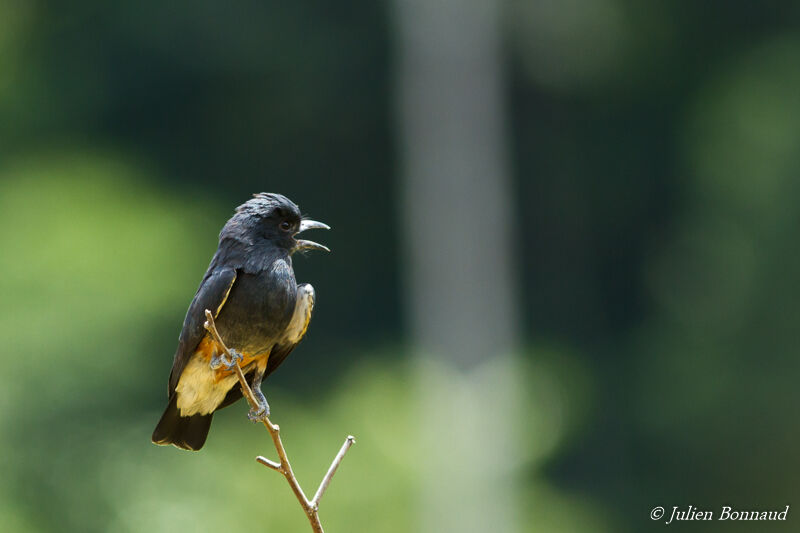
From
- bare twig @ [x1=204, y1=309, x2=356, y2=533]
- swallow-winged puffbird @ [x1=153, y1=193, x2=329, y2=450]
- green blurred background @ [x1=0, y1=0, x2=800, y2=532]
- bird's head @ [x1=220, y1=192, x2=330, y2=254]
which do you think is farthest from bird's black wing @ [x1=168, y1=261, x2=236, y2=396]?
green blurred background @ [x1=0, y1=0, x2=800, y2=532]

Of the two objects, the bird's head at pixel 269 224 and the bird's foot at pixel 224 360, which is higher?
the bird's head at pixel 269 224

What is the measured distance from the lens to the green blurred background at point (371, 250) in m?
11.3

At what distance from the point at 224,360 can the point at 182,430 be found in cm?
61

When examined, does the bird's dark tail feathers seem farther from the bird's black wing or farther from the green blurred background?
the green blurred background

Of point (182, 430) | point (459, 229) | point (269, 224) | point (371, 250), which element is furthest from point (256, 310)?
point (371, 250)

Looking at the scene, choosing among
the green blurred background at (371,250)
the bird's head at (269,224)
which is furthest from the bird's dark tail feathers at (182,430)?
the green blurred background at (371,250)

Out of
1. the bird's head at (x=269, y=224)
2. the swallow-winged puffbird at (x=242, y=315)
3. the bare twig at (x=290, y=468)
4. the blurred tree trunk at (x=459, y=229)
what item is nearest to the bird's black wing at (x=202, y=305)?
the swallow-winged puffbird at (x=242, y=315)

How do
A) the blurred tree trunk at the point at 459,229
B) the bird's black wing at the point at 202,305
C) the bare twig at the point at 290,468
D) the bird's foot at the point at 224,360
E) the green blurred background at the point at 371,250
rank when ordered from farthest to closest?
the blurred tree trunk at the point at 459,229, the green blurred background at the point at 371,250, the bird's black wing at the point at 202,305, the bird's foot at the point at 224,360, the bare twig at the point at 290,468

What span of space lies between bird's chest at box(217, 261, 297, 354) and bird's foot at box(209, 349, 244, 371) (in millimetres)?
65

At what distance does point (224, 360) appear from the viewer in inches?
168

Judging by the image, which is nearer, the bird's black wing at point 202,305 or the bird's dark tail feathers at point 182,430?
the bird's black wing at point 202,305

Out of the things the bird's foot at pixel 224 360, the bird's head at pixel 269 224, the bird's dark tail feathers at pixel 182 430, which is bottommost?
the bird's dark tail feathers at pixel 182 430

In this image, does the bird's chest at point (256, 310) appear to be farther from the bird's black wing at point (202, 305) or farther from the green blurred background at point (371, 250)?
the green blurred background at point (371, 250)

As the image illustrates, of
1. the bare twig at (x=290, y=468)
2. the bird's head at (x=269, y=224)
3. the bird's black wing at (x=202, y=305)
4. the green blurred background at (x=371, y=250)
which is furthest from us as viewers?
the green blurred background at (x=371, y=250)
